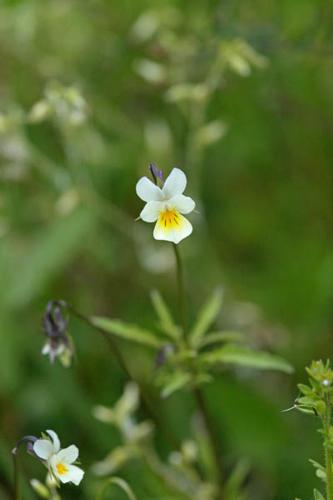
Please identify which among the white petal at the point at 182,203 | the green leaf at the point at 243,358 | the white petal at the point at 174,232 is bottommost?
the white petal at the point at 174,232

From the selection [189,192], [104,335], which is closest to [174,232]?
[104,335]

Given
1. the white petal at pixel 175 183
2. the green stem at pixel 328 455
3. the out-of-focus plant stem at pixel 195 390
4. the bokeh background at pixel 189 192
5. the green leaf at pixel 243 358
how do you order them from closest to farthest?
the green stem at pixel 328 455 < the white petal at pixel 175 183 < the out-of-focus plant stem at pixel 195 390 < the green leaf at pixel 243 358 < the bokeh background at pixel 189 192

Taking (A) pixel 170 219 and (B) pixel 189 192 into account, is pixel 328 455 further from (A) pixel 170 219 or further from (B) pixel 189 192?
(B) pixel 189 192

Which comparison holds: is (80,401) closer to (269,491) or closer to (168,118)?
(269,491)

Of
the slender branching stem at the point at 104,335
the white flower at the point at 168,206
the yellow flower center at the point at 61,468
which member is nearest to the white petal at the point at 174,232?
the white flower at the point at 168,206

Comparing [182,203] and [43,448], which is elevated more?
[182,203]

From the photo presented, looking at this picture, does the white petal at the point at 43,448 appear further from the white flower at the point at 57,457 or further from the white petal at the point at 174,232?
the white petal at the point at 174,232
